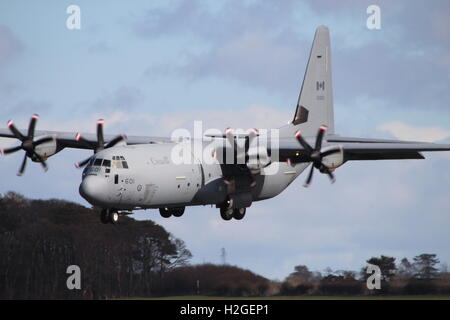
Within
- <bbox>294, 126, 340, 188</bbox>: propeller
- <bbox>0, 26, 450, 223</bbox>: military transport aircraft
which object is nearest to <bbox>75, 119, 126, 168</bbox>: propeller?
<bbox>0, 26, 450, 223</bbox>: military transport aircraft

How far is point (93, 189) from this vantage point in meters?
34.3

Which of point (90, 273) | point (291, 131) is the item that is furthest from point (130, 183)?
point (291, 131)

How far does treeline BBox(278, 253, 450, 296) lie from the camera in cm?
3456

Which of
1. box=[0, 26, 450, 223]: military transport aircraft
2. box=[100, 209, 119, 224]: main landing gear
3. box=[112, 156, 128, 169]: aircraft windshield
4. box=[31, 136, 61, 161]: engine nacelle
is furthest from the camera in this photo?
box=[31, 136, 61, 161]: engine nacelle

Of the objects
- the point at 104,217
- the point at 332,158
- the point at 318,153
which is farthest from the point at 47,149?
the point at 332,158

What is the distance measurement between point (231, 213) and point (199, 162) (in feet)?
9.67

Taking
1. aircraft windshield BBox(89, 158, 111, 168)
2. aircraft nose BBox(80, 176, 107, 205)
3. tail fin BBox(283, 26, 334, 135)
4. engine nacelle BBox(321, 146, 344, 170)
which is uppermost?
tail fin BBox(283, 26, 334, 135)

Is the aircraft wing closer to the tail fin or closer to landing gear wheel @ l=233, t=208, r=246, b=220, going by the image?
landing gear wheel @ l=233, t=208, r=246, b=220

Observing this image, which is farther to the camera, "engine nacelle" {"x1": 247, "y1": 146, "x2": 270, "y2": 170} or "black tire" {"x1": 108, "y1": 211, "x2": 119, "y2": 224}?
"engine nacelle" {"x1": 247, "y1": 146, "x2": 270, "y2": 170}

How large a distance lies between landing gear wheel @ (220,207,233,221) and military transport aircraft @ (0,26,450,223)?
0.04 m

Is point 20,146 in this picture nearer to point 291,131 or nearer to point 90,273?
point 90,273

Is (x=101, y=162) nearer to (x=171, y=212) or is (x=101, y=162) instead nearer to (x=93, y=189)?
(x=93, y=189)

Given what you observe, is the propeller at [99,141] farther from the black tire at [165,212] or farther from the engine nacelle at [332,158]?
the engine nacelle at [332,158]

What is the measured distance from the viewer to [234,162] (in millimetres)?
40344
